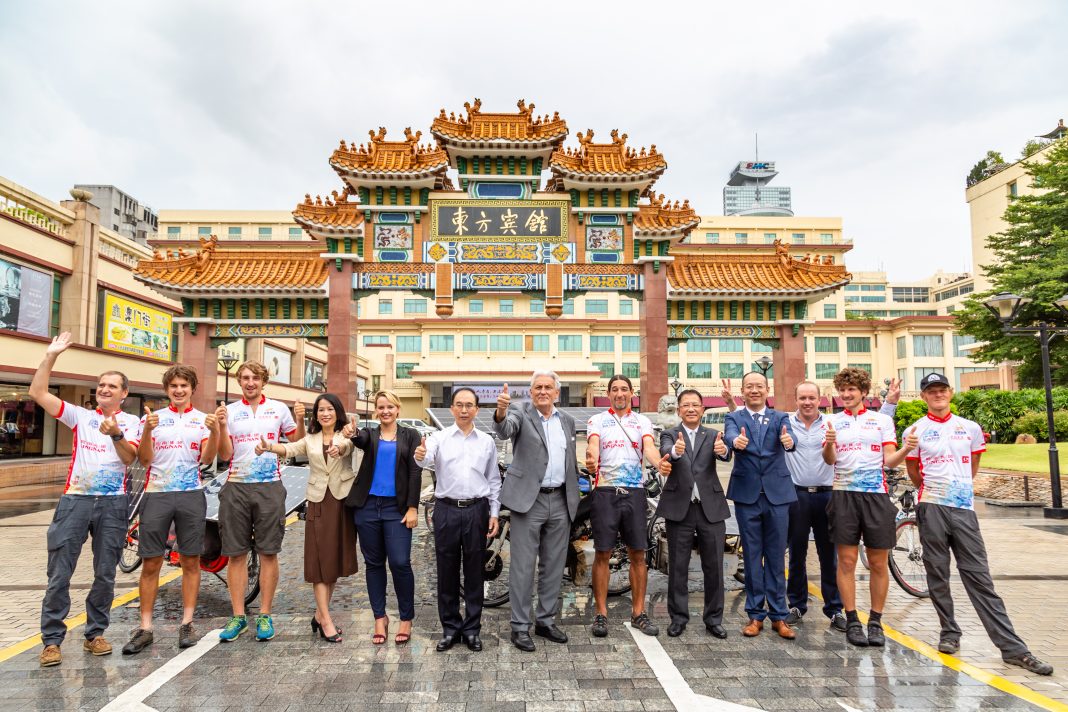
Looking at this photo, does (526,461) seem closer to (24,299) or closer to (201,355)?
(201,355)

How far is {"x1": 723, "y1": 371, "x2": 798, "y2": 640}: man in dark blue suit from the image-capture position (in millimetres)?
5332

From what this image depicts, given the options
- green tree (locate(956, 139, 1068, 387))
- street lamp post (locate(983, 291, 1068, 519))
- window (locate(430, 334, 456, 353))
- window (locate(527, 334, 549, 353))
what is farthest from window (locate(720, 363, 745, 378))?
street lamp post (locate(983, 291, 1068, 519))

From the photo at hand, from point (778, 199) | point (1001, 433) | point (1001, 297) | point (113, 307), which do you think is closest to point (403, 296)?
point (113, 307)

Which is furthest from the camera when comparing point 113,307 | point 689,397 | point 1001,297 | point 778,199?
point 778,199

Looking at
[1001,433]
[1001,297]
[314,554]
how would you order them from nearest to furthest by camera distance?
[314,554] < [1001,297] < [1001,433]

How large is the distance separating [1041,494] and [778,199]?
141 meters

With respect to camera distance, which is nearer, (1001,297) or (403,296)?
(1001,297)

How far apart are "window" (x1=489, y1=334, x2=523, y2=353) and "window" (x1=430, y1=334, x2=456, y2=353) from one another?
9.07 ft

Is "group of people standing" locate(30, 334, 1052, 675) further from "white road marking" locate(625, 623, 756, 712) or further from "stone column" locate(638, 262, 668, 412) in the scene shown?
"stone column" locate(638, 262, 668, 412)

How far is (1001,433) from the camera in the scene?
2009 centimetres

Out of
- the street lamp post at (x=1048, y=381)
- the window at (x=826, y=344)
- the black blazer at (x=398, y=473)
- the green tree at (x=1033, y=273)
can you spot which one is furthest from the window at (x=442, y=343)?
Result: the black blazer at (x=398, y=473)

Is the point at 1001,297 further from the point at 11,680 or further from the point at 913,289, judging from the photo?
the point at 913,289

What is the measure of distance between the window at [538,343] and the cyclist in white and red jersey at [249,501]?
41.6m

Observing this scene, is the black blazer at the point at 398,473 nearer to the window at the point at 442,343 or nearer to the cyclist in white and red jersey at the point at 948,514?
the cyclist in white and red jersey at the point at 948,514
